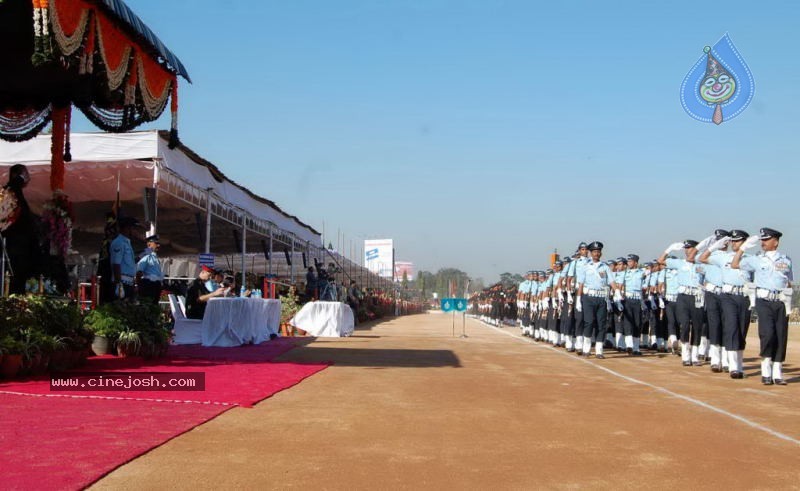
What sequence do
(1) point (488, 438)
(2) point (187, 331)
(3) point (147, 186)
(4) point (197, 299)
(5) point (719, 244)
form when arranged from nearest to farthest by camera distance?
(1) point (488, 438), (5) point (719, 244), (2) point (187, 331), (4) point (197, 299), (3) point (147, 186)

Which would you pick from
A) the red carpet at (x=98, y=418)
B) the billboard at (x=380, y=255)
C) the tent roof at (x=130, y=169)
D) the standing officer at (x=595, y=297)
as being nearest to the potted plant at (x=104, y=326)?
the red carpet at (x=98, y=418)

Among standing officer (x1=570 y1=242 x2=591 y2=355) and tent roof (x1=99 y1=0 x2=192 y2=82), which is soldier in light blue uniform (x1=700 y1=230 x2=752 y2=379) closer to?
standing officer (x1=570 y1=242 x2=591 y2=355)

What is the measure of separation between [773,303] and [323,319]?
11693mm

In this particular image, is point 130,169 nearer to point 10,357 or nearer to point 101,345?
point 101,345

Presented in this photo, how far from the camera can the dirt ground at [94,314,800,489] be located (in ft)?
13.5

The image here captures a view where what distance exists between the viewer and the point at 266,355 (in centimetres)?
1194

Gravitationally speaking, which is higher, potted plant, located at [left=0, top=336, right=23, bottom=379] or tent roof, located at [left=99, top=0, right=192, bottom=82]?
tent roof, located at [left=99, top=0, right=192, bottom=82]

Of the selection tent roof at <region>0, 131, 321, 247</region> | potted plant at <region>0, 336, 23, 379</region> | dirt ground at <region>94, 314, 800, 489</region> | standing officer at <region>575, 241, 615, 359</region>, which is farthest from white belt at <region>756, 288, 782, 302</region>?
tent roof at <region>0, 131, 321, 247</region>

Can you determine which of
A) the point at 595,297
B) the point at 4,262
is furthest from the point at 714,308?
the point at 4,262

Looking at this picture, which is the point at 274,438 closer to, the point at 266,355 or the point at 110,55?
the point at 110,55

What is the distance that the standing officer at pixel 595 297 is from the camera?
45.2ft

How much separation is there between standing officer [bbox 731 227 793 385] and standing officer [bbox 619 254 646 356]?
5.15 metres

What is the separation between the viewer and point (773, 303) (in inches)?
389

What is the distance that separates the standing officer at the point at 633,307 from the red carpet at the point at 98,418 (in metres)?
8.40
